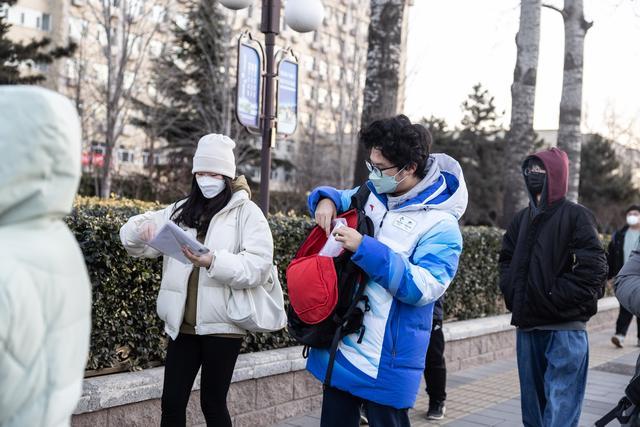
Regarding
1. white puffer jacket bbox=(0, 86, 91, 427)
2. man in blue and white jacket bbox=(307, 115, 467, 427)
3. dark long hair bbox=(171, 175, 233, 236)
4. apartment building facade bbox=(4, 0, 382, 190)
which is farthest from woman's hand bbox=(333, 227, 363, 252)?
apartment building facade bbox=(4, 0, 382, 190)

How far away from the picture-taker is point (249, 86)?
7043mm

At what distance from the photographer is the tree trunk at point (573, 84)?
1260 cm

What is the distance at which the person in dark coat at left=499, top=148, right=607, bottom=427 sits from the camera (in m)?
4.50

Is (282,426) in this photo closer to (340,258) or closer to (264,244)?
(264,244)

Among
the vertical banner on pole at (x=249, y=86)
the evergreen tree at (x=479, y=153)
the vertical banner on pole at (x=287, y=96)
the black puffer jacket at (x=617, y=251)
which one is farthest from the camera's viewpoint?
the evergreen tree at (x=479, y=153)

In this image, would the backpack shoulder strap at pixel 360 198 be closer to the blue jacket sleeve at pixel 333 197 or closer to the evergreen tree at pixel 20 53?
the blue jacket sleeve at pixel 333 197

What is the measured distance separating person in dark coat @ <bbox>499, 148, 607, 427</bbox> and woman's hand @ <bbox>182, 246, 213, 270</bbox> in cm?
204

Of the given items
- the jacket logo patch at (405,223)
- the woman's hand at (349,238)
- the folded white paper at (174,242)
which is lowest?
the folded white paper at (174,242)

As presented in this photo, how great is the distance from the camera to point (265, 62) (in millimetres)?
7168

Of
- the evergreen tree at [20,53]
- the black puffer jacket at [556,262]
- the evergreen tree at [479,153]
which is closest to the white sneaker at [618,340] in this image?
the black puffer jacket at [556,262]

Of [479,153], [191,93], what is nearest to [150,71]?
[191,93]

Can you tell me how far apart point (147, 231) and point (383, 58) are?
5.62m

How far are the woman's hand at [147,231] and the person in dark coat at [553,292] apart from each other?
2.28 metres

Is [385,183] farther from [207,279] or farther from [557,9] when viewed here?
[557,9]
